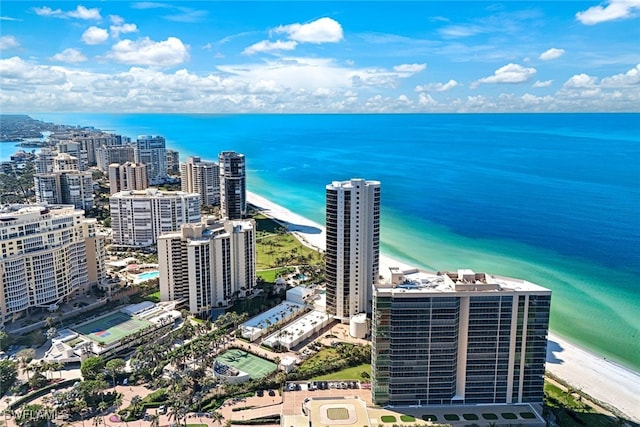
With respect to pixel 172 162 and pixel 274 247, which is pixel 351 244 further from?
pixel 172 162

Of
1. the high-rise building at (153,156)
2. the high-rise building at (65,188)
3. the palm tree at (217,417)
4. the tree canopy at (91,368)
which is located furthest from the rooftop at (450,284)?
the high-rise building at (153,156)

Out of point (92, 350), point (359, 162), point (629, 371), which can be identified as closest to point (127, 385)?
point (92, 350)

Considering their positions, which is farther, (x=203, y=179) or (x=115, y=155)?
(x=115, y=155)

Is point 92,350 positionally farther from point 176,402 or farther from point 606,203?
point 606,203

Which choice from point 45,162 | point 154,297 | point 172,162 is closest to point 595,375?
point 154,297

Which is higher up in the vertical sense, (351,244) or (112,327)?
(351,244)

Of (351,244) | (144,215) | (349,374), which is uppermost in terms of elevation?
(351,244)
